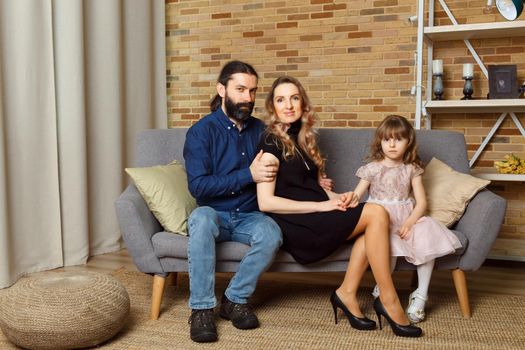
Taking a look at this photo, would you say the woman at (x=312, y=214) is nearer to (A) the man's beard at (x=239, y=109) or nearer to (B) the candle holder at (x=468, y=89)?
(A) the man's beard at (x=239, y=109)

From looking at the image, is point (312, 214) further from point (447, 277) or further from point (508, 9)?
point (508, 9)

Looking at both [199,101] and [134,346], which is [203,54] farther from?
[134,346]

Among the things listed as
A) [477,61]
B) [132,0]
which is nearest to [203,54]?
[132,0]

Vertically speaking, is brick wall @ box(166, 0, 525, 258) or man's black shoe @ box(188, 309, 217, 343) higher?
brick wall @ box(166, 0, 525, 258)

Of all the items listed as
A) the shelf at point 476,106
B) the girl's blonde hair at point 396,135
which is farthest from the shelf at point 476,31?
the girl's blonde hair at point 396,135

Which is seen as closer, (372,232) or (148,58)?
(372,232)

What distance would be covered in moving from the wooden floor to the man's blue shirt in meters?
0.82

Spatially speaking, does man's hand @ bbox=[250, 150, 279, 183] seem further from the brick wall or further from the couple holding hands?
the brick wall

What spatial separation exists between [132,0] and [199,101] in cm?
89

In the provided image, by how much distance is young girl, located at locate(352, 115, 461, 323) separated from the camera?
7.77ft

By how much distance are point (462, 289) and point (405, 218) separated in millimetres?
392

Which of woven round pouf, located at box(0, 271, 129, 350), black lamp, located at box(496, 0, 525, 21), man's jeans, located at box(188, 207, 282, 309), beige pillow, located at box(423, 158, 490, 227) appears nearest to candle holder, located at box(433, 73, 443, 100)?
black lamp, located at box(496, 0, 525, 21)

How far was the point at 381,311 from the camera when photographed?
91.4 inches

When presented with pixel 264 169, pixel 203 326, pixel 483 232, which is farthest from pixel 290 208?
pixel 483 232
